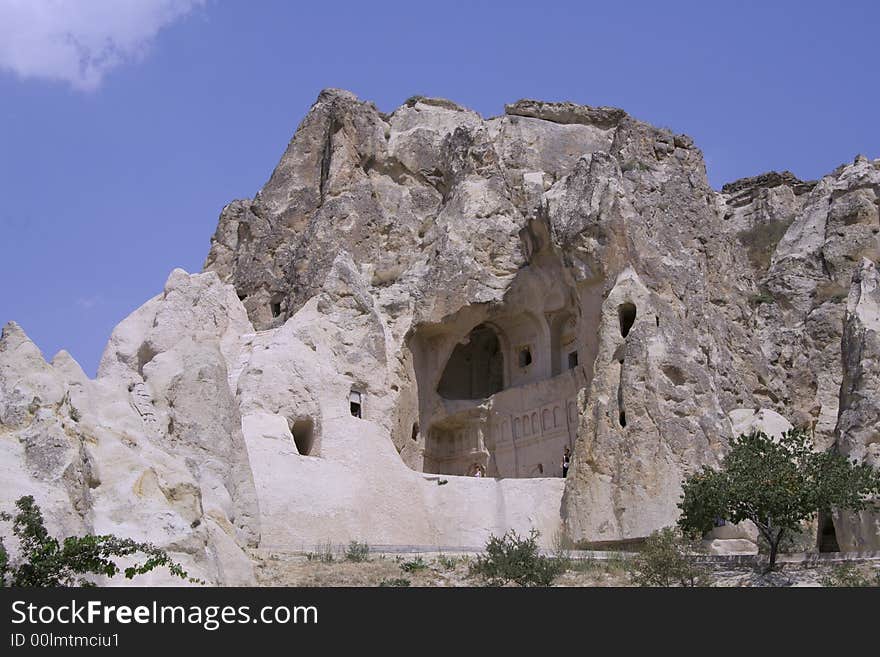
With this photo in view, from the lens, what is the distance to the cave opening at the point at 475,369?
147ft

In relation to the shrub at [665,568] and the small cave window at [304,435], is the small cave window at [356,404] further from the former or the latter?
the shrub at [665,568]

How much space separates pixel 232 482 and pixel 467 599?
39.5 ft

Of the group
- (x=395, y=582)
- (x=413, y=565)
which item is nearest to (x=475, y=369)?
(x=413, y=565)

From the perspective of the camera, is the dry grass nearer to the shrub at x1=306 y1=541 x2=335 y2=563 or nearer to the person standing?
the shrub at x1=306 y1=541 x2=335 y2=563

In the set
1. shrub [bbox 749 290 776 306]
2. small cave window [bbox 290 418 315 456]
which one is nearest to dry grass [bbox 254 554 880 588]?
small cave window [bbox 290 418 315 456]

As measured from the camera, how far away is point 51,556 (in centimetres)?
1677

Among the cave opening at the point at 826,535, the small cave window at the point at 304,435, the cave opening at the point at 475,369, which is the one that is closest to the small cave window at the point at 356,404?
the small cave window at the point at 304,435

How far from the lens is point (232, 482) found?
26891 millimetres

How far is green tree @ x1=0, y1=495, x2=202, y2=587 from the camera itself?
16672 millimetres

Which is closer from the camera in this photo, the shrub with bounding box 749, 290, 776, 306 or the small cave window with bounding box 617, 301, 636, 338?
the small cave window with bounding box 617, 301, 636, 338

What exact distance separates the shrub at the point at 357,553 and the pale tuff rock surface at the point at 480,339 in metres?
1.87

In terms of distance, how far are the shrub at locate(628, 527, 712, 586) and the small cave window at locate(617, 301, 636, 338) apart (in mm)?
11982

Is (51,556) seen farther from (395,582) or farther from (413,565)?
(413,565)

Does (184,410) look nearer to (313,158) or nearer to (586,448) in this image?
(586,448)
